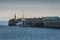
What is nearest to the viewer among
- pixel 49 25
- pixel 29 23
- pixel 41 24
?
pixel 49 25

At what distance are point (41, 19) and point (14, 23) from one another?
16.2 m

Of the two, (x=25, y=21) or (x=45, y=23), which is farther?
(x=25, y=21)

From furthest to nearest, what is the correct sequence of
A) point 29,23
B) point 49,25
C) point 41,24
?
point 29,23
point 41,24
point 49,25

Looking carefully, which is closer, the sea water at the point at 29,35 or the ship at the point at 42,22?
the sea water at the point at 29,35

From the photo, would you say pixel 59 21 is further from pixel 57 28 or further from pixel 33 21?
pixel 33 21

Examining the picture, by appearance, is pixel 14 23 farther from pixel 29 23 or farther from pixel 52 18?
pixel 52 18

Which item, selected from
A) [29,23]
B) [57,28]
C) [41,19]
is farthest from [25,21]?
[57,28]

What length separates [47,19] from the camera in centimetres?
9288

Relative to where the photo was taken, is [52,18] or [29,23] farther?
[29,23]

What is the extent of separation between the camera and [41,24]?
3706 inches

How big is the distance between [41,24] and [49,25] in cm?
656

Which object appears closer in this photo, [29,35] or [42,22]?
[29,35]

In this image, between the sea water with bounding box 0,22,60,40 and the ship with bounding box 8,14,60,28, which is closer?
the sea water with bounding box 0,22,60,40

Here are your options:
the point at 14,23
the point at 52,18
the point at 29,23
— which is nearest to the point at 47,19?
the point at 52,18
